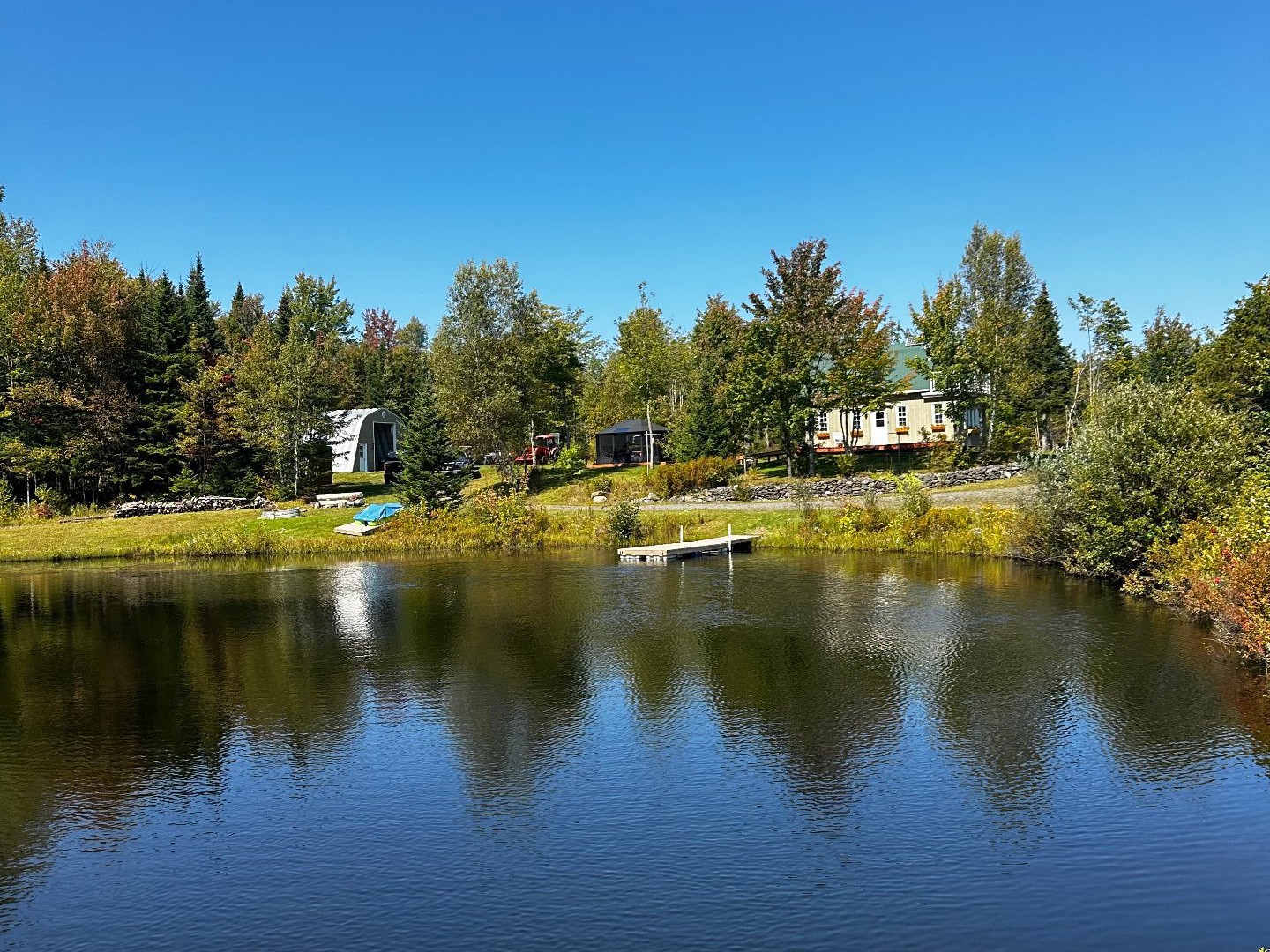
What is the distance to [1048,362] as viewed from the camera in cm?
5831

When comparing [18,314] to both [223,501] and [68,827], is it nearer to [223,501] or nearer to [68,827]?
[223,501]

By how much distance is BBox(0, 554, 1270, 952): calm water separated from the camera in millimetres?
8594

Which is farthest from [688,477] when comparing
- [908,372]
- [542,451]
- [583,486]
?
[542,451]

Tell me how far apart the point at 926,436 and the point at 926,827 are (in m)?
44.6

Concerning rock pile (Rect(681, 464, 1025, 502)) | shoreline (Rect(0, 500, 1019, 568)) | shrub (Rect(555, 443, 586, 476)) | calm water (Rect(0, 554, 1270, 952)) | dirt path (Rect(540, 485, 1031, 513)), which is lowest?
calm water (Rect(0, 554, 1270, 952))

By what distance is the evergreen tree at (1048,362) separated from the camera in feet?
190

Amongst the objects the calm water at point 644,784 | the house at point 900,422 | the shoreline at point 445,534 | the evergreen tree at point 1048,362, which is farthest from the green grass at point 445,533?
the evergreen tree at point 1048,362

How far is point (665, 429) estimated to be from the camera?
202 feet

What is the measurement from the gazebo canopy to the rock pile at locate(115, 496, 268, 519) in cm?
2433

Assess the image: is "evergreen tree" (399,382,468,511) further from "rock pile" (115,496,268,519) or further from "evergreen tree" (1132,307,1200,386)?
"evergreen tree" (1132,307,1200,386)

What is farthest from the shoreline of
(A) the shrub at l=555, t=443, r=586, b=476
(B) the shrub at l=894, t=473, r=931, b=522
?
(A) the shrub at l=555, t=443, r=586, b=476

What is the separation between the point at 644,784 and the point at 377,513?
31.4 m

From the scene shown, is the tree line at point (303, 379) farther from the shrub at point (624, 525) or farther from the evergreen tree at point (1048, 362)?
the shrub at point (624, 525)

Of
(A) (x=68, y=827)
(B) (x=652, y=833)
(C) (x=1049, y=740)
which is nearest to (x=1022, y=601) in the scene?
(C) (x=1049, y=740)
